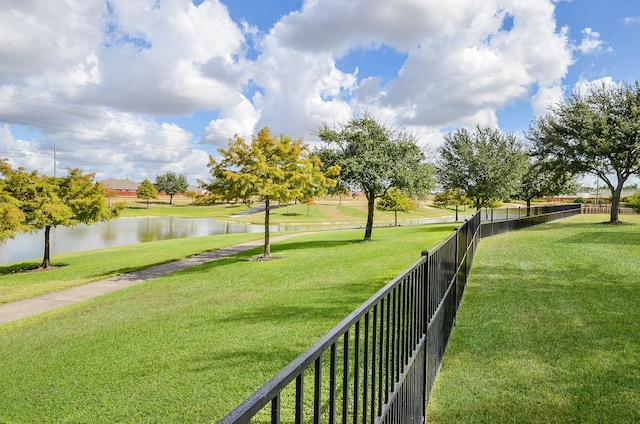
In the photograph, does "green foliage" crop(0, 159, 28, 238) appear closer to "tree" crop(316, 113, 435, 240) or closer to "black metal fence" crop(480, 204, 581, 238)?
"tree" crop(316, 113, 435, 240)

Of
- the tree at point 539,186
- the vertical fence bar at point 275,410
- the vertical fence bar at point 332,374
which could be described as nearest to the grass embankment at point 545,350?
the vertical fence bar at point 332,374

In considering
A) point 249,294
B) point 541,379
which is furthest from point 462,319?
point 249,294

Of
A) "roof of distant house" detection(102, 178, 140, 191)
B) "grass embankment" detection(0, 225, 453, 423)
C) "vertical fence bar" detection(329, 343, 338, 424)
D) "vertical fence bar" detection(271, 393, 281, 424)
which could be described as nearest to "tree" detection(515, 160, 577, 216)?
"grass embankment" detection(0, 225, 453, 423)

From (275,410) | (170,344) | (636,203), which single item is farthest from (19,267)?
(636,203)

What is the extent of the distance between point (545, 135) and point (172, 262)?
24594mm

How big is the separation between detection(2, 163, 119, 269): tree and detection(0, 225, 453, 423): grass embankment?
353 inches

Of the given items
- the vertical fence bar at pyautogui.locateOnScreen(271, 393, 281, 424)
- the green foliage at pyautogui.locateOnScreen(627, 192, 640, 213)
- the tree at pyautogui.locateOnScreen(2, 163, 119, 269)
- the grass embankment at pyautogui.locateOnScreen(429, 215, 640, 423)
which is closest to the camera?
the vertical fence bar at pyautogui.locateOnScreen(271, 393, 281, 424)

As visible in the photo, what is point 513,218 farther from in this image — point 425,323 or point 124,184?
point 124,184

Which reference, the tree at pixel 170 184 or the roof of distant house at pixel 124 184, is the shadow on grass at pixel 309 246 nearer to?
the tree at pixel 170 184

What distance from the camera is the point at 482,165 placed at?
28.2m

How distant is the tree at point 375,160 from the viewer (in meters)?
19.7

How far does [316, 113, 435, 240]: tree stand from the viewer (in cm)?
1966

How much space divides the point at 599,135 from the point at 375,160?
50.2ft

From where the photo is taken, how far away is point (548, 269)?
35.0 feet
